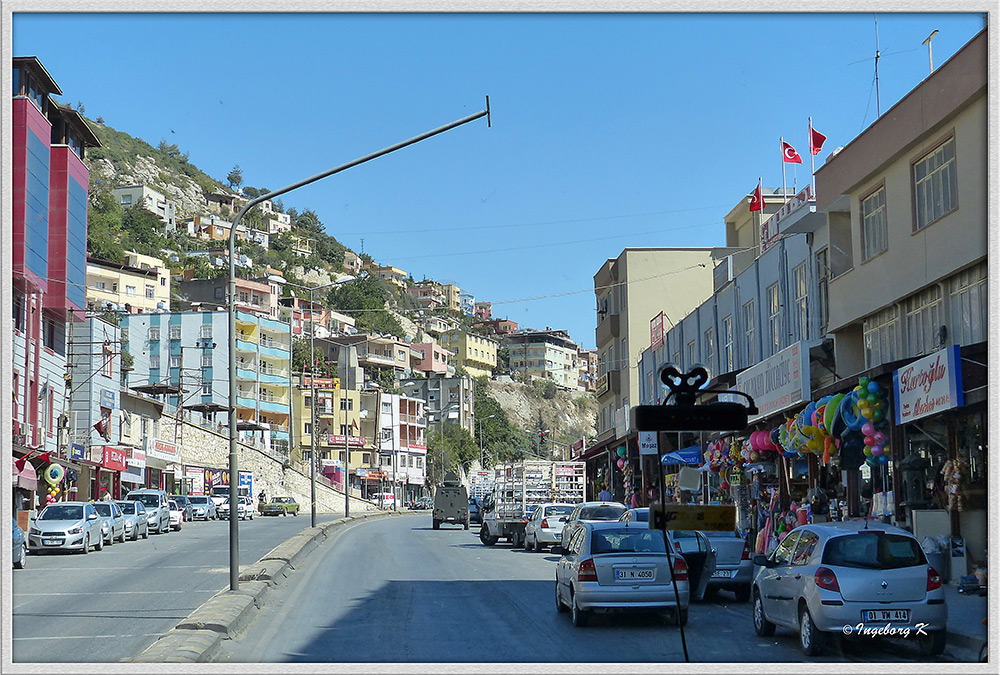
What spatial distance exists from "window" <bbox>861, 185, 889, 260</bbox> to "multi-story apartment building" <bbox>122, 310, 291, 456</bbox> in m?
78.5

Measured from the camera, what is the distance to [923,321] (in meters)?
21.9

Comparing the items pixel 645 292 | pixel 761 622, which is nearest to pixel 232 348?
pixel 761 622

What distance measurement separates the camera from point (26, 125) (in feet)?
141

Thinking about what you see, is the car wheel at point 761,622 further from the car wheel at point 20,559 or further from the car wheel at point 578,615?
the car wheel at point 20,559

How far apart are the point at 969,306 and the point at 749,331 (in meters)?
14.8

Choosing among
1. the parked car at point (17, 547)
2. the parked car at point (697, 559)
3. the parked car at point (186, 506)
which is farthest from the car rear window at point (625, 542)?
the parked car at point (186, 506)

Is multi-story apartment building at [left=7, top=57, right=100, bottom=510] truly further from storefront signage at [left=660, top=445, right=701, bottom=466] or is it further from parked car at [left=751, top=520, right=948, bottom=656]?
parked car at [left=751, top=520, right=948, bottom=656]

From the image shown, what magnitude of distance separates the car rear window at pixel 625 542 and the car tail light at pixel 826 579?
343 cm

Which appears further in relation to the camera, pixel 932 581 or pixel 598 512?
pixel 598 512

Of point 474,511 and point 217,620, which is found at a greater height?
point 217,620

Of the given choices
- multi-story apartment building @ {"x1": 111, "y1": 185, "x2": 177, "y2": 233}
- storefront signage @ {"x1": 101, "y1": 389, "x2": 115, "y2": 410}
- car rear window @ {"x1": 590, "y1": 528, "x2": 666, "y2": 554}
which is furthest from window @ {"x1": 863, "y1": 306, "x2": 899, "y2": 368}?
multi-story apartment building @ {"x1": 111, "y1": 185, "x2": 177, "y2": 233}

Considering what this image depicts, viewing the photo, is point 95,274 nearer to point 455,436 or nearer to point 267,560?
point 455,436

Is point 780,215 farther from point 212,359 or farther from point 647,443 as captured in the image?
point 212,359

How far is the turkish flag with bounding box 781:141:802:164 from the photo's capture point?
37188 mm
